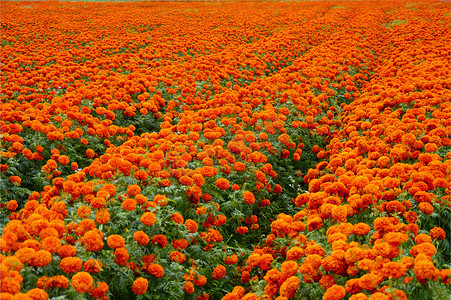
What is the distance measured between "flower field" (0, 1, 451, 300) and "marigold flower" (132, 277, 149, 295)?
12mm

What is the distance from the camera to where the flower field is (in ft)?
9.45

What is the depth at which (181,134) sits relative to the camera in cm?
566

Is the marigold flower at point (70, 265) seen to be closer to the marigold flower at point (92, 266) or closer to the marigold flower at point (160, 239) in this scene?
the marigold flower at point (92, 266)

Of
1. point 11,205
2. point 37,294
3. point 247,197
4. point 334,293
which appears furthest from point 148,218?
point 334,293

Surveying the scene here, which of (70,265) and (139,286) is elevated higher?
(70,265)

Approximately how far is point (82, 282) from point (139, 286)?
0.57 metres

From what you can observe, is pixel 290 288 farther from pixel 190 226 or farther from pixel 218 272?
pixel 190 226

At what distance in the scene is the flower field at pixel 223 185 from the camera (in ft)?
9.45

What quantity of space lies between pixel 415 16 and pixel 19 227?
71.3 feet

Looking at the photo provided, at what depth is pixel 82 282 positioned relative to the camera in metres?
2.58

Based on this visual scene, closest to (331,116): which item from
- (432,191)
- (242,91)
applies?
(242,91)

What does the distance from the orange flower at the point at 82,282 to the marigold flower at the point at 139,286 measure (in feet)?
1.62

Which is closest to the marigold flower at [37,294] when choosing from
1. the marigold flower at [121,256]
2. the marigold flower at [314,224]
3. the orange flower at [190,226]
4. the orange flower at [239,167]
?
the marigold flower at [121,256]

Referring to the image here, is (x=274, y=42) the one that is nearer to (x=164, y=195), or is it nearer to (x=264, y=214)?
(x=264, y=214)
